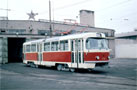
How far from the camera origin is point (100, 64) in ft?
42.0

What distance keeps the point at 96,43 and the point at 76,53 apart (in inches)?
66.4

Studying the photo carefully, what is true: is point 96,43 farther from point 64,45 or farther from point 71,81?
point 71,81

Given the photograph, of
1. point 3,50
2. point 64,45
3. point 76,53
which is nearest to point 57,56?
point 64,45

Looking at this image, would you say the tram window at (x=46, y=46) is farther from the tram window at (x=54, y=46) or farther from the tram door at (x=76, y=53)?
the tram door at (x=76, y=53)

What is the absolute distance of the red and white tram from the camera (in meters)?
12.6

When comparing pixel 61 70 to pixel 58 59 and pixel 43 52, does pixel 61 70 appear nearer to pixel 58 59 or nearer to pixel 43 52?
pixel 58 59

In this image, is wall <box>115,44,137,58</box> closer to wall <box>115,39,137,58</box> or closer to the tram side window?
wall <box>115,39,137,58</box>

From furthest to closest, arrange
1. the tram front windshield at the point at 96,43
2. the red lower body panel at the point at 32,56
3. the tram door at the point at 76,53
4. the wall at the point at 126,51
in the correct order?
1. the wall at the point at 126,51
2. the red lower body panel at the point at 32,56
3. the tram door at the point at 76,53
4. the tram front windshield at the point at 96,43

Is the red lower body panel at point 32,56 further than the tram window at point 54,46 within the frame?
Yes

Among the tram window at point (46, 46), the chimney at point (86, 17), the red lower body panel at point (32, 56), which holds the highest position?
the chimney at point (86, 17)

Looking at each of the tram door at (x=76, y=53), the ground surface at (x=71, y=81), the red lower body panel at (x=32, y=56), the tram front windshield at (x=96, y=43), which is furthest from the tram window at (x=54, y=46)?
the ground surface at (x=71, y=81)

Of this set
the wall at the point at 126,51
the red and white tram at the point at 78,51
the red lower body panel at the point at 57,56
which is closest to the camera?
the red and white tram at the point at 78,51

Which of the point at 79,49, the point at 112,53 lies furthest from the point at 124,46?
the point at 79,49

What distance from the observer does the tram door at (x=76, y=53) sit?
1295 centimetres
